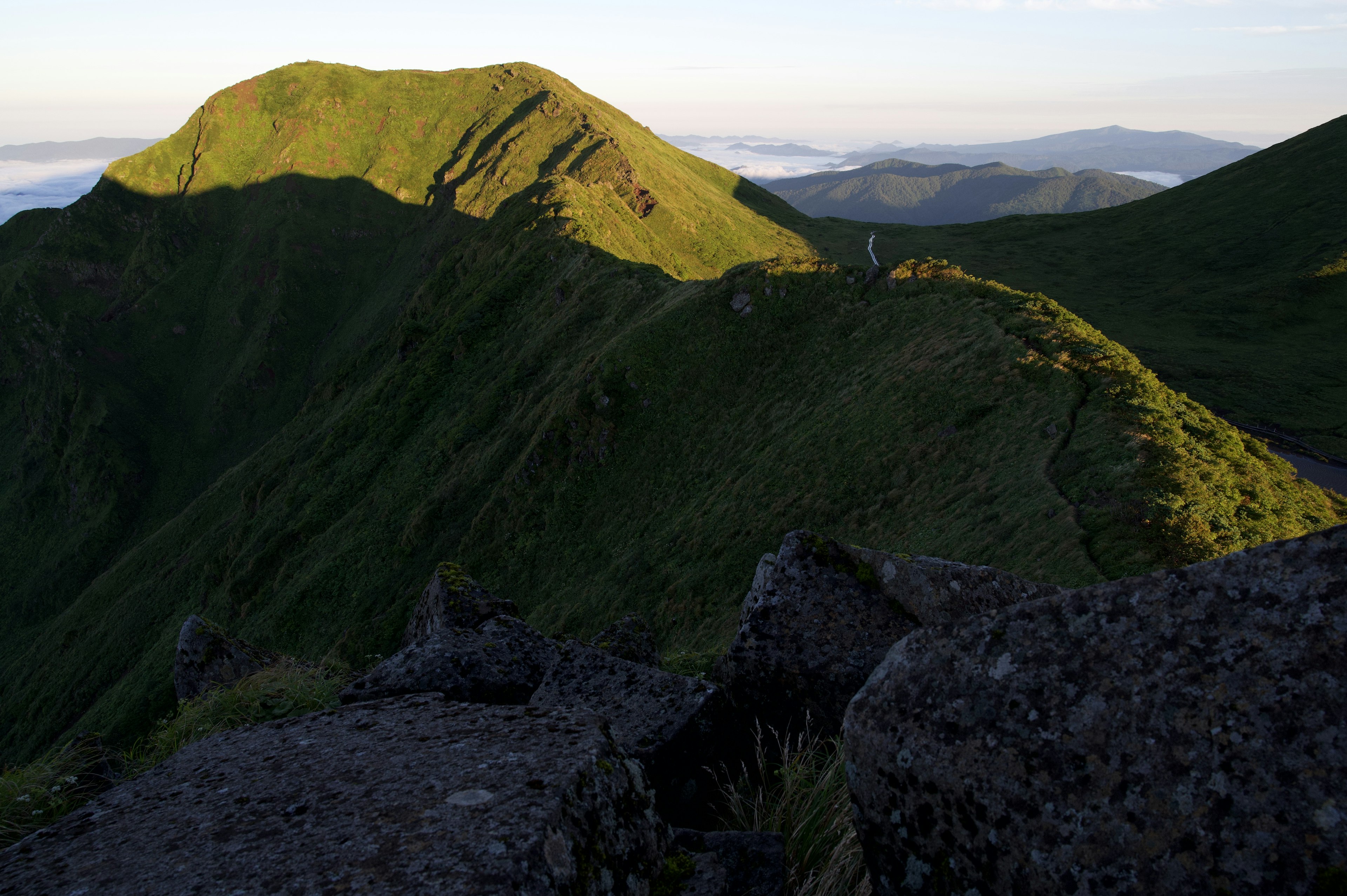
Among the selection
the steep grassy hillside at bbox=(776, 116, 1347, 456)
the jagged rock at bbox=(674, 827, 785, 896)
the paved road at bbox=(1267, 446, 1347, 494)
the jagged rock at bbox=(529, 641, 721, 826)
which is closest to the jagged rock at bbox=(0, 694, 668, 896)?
the jagged rock at bbox=(674, 827, 785, 896)

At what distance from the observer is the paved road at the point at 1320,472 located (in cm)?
4222

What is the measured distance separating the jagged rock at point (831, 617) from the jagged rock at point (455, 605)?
14.4 ft

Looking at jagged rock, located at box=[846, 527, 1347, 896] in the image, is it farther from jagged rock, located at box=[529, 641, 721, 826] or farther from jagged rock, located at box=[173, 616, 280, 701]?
jagged rock, located at box=[173, 616, 280, 701]

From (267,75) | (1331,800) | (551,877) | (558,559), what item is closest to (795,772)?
(551,877)

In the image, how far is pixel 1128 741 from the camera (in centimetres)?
369

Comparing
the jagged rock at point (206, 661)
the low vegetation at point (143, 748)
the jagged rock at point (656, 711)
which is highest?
the low vegetation at point (143, 748)

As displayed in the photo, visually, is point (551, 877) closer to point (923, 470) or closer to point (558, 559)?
point (923, 470)

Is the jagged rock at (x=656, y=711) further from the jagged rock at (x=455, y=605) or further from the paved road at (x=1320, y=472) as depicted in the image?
the paved road at (x=1320, y=472)

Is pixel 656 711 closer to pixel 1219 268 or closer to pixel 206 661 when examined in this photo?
pixel 206 661

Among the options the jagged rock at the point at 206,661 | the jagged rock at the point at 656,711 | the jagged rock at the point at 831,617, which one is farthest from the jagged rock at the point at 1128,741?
the jagged rock at the point at 206,661

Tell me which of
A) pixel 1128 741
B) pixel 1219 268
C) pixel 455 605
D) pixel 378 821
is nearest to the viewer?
pixel 1128 741

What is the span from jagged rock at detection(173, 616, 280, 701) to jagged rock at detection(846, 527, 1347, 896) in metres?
9.81

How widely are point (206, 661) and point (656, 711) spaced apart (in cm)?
777

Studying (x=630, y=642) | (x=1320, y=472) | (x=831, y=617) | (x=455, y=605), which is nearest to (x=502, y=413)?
(x=455, y=605)
